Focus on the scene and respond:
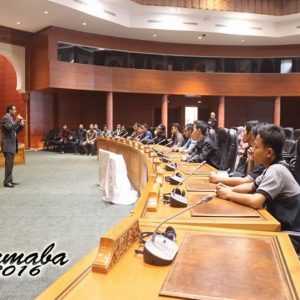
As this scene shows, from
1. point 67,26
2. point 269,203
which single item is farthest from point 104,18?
point 269,203

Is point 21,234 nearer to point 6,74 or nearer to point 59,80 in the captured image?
point 59,80

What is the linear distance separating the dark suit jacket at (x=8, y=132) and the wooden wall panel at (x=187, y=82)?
7622 millimetres

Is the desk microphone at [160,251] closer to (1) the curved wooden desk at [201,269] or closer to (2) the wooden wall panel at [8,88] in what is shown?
(1) the curved wooden desk at [201,269]

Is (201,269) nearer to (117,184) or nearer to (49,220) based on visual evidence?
(49,220)

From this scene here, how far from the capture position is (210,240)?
138cm

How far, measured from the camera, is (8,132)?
6.05m

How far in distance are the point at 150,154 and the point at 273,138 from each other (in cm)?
297

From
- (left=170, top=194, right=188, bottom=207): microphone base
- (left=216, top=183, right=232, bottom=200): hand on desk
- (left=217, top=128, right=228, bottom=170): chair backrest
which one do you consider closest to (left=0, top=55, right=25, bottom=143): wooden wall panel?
(left=217, top=128, right=228, bottom=170): chair backrest

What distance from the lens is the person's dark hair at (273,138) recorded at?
6.64 feet

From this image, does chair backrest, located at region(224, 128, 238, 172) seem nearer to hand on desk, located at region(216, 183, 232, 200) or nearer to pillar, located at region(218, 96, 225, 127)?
hand on desk, located at region(216, 183, 232, 200)

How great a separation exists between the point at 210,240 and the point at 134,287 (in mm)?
463

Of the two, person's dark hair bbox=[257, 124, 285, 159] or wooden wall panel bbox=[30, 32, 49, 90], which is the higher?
wooden wall panel bbox=[30, 32, 49, 90]

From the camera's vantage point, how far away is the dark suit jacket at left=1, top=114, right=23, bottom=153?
599 centimetres

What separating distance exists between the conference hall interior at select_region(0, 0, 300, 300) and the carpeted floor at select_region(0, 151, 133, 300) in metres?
0.02
